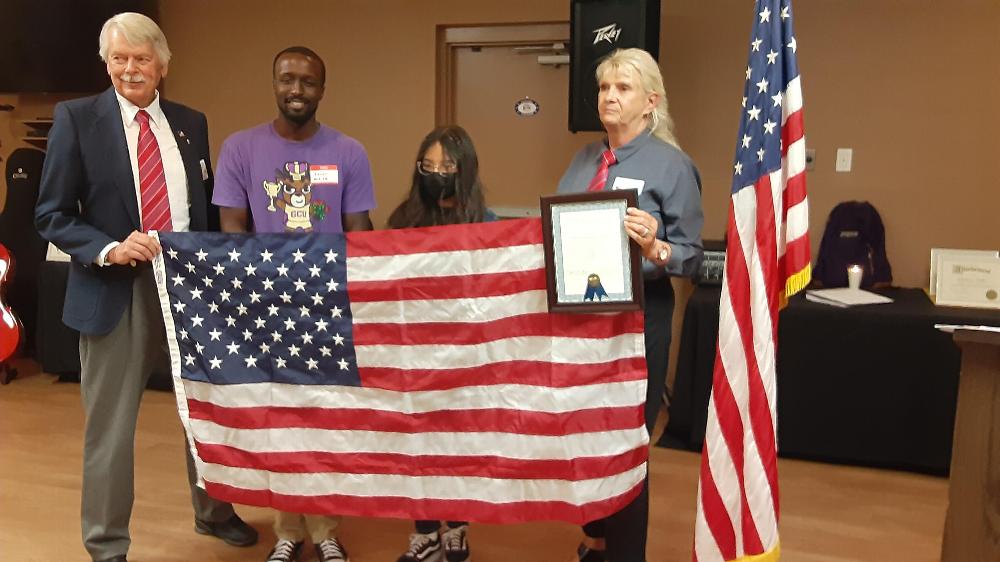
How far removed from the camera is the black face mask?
2.24 meters

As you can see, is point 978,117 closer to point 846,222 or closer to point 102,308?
point 846,222

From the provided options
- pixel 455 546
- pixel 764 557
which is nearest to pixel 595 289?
pixel 764 557

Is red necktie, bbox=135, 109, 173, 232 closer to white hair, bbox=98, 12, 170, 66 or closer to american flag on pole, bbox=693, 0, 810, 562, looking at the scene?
white hair, bbox=98, 12, 170, 66

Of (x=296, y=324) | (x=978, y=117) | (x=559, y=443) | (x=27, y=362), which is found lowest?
(x=27, y=362)

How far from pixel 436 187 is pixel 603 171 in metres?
0.48

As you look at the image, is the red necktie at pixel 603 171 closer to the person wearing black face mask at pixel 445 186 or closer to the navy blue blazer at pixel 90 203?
the person wearing black face mask at pixel 445 186

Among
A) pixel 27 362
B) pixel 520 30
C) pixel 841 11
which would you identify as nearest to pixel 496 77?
pixel 520 30

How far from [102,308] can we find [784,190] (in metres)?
1.92

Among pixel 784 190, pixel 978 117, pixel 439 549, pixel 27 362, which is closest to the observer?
pixel 784 190

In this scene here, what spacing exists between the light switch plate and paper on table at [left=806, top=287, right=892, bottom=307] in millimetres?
740

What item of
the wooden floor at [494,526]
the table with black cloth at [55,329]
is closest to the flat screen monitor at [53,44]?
the table with black cloth at [55,329]

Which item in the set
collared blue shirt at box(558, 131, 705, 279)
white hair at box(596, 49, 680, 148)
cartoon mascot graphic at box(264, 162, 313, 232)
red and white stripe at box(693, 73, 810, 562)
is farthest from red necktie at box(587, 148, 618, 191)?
cartoon mascot graphic at box(264, 162, 313, 232)

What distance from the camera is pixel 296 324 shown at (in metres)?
2.25

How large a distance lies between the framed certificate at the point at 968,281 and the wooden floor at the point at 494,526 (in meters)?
0.82
